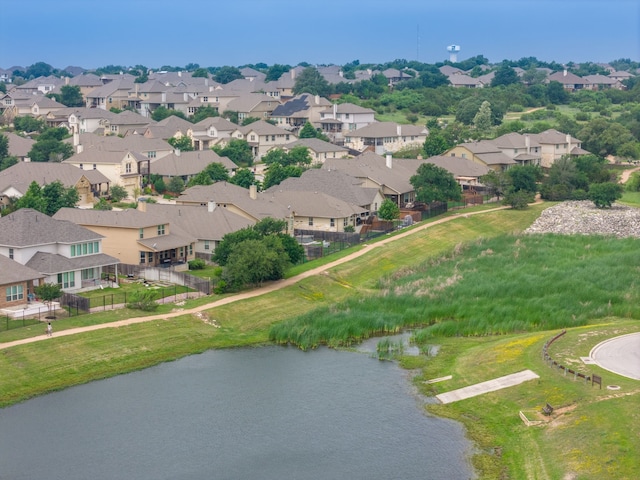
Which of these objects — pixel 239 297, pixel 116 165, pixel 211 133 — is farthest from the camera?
pixel 211 133

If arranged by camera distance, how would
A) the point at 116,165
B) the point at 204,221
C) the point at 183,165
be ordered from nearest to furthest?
the point at 204,221 < the point at 116,165 < the point at 183,165

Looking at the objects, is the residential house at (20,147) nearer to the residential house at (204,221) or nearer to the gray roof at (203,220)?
the residential house at (204,221)

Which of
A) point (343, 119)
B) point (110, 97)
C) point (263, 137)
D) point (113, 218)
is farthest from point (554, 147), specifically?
point (110, 97)

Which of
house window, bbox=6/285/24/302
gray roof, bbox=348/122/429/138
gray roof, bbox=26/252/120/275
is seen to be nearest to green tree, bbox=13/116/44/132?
gray roof, bbox=348/122/429/138

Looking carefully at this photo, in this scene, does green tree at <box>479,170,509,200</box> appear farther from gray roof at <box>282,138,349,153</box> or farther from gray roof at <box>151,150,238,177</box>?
gray roof at <box>151,150,238,177</box>

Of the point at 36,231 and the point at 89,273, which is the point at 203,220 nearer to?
the point at 89,273

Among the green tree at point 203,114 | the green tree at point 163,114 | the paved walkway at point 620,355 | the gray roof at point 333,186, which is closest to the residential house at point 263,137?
the green tree at point 203,114

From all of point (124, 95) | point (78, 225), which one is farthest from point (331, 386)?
point (124, 95)

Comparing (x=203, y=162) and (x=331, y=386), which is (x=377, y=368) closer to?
(x=331, y=386)
